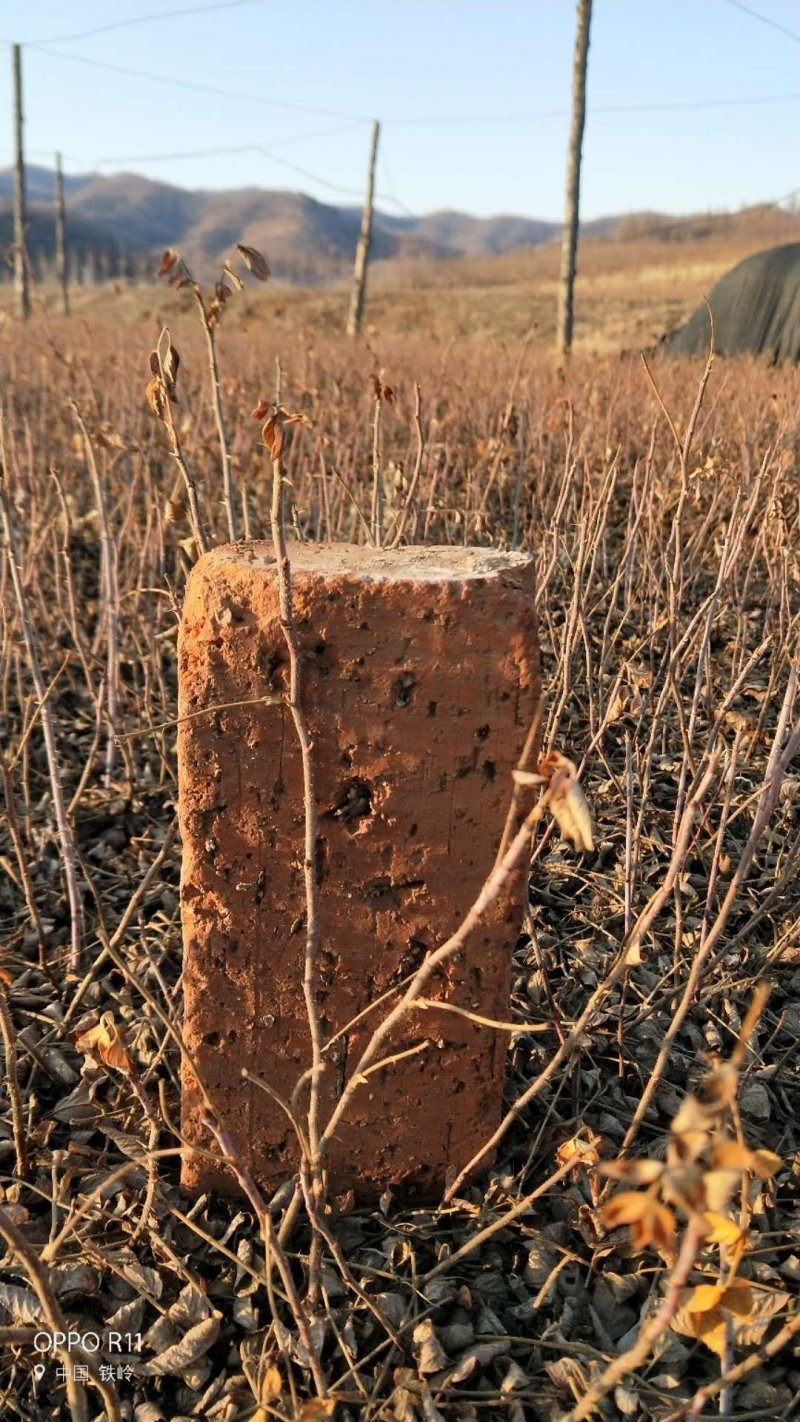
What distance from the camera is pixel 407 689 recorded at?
41.8 inches

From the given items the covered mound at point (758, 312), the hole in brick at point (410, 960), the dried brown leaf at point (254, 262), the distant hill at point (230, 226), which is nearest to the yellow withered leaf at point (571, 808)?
the hole in brick at point (410, 960)

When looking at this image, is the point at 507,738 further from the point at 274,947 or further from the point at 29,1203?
the point at 29,1203

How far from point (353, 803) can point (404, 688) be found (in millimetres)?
154

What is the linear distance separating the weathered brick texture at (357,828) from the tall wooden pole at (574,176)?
8.45m

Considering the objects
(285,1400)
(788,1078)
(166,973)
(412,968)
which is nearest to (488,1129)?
(412,968)

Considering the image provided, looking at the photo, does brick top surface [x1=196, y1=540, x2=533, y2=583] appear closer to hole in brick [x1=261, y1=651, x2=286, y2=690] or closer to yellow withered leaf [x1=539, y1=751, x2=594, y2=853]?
hole in brick [x1=261, y1=651, x2=286, y2=690]

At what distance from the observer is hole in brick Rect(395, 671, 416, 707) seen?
1057mm

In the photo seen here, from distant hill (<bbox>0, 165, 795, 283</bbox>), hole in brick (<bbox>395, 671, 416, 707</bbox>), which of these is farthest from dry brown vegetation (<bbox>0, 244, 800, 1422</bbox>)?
distant hill (<bbox>0, 165, 795, 283</bbox>)

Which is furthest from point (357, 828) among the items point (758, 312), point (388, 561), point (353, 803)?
point (758, 312)

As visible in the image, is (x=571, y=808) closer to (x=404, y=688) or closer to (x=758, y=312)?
(x=404, y=688)

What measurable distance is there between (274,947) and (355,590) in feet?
1.53

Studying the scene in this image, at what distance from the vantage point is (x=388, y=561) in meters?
1.12

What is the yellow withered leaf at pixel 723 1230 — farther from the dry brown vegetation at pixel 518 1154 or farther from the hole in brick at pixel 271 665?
the hole in brick at pixel 271 665

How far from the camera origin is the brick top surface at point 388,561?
3.43ft
